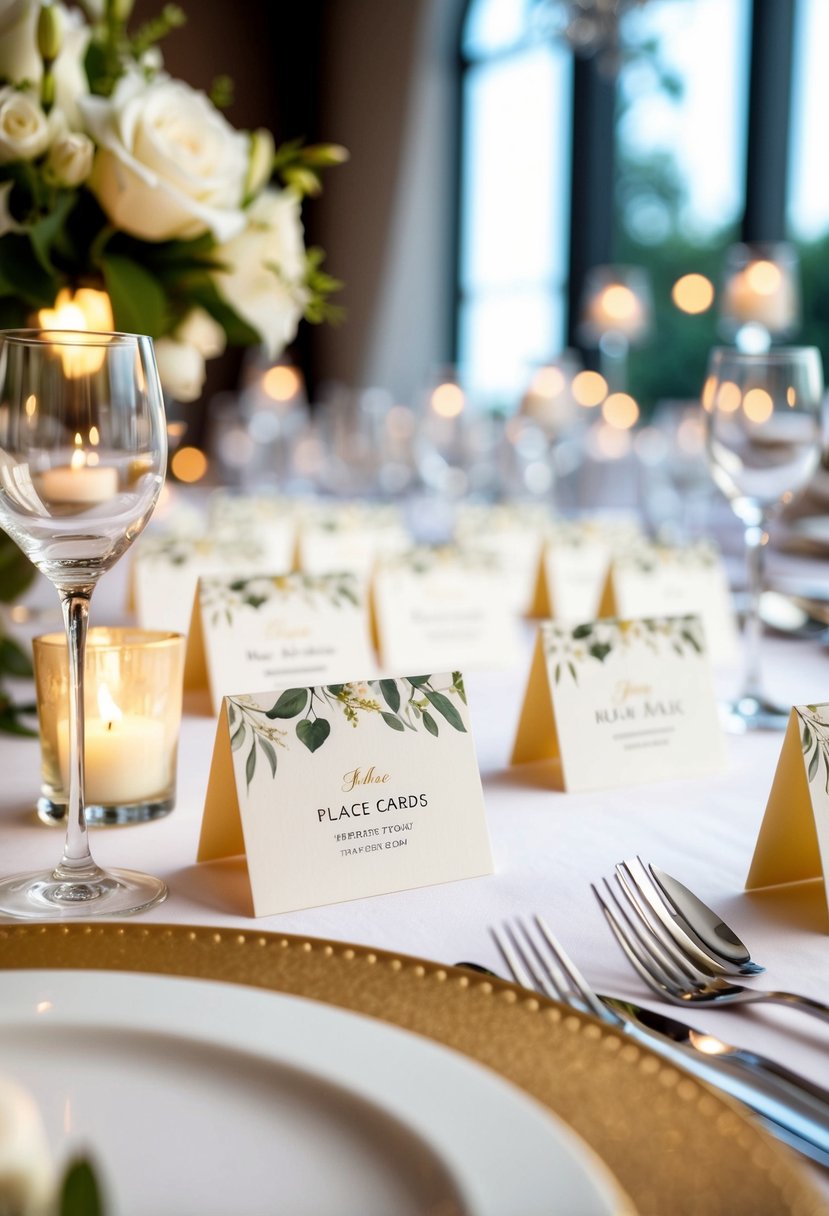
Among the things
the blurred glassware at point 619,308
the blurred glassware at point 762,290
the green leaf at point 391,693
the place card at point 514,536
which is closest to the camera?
the green leaf at point 391,693

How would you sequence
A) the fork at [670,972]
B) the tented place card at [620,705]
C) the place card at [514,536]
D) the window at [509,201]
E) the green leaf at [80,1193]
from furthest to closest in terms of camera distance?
the window at [509,201] → the place card at [514,536] → the tented place card at [620,705] → the fork at [670,972] → the green leaf at [80,1193]

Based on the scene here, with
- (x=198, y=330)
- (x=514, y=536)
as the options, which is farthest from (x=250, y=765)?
(x=514, y=536)

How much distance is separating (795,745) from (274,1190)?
0.52m

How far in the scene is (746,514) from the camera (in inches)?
49.5

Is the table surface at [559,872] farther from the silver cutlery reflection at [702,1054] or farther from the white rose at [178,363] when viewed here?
the white rose at [178,363]

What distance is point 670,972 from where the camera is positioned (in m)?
0.67

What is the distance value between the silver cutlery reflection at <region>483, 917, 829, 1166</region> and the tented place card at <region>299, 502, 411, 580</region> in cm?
129

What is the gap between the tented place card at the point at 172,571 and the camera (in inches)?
59.7

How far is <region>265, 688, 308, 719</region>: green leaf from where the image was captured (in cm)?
80

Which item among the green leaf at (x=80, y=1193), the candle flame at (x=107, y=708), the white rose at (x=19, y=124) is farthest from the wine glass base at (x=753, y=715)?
the green leaf at (x=80, y=1193)

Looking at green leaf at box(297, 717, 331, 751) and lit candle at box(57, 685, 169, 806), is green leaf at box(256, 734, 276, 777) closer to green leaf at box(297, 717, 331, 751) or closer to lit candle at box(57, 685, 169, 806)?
green leaf at box(297, 717, 331, 751)

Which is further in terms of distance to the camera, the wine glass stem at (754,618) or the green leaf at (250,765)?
the wine glass stem at (754,618)

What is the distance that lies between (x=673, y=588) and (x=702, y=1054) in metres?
1.11

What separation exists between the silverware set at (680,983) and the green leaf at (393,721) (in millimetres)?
155
